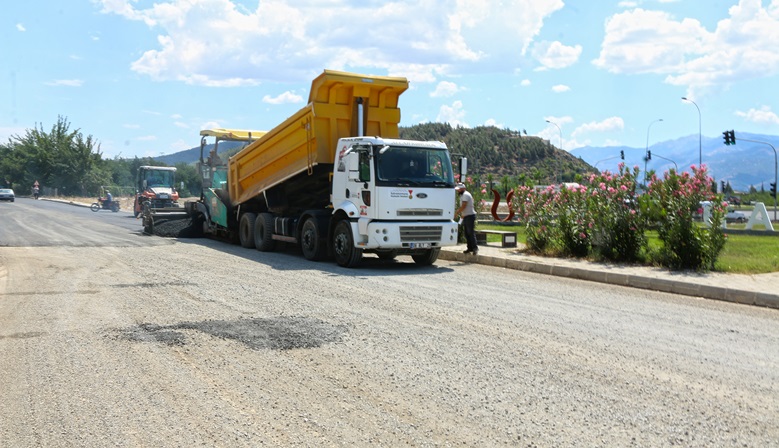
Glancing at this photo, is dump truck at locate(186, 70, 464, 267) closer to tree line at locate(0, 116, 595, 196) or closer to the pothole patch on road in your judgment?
the pothole patch on road

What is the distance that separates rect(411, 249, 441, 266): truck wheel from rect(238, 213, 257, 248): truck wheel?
5.47 meters

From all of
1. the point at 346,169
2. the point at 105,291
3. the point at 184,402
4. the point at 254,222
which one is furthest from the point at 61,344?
the point at 254,222

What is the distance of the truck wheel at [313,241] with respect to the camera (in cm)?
1592

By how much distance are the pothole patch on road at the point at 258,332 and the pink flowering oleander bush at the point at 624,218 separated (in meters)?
7.89

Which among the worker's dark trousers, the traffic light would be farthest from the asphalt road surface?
the traffic light

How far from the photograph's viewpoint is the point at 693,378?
19.8ft

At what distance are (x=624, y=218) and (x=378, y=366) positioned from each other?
9.55 metres

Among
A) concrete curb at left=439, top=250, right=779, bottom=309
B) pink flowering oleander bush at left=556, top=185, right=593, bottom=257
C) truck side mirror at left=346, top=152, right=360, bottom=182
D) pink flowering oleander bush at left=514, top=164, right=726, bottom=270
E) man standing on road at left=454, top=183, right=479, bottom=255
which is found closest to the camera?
concrete curb at left=439, top=250, right=779, bottom=309

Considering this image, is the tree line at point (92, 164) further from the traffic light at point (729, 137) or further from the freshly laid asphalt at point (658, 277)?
the freshly laid asphalt at point (658, 277)

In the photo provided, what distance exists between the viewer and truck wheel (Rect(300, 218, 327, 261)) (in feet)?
52.2

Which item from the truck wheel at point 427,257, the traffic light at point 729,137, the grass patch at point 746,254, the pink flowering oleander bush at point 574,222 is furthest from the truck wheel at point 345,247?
the traffic light at point 729,137

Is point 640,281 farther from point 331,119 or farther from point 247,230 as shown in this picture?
point 247,230

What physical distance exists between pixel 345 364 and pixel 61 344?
294 centimetres

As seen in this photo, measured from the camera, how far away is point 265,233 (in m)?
18.7
